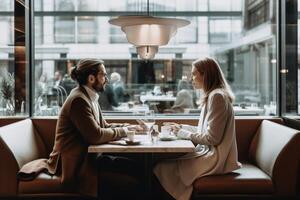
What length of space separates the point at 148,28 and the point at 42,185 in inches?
52.6

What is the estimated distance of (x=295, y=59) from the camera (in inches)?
153

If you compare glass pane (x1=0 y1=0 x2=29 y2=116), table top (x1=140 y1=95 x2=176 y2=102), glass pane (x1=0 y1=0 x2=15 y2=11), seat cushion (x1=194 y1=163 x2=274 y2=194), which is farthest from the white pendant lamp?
table top (x1=140 y1=95 x2=176 y2=102)

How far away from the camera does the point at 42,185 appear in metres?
2.80

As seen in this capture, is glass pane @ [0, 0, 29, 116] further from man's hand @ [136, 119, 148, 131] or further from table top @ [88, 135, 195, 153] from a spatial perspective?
table top @ [88, 135, 195, 153]

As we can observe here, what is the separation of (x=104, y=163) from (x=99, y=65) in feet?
2.34

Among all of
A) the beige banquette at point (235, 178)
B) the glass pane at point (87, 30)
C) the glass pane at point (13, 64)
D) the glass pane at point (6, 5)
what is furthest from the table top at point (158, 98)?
the beige banquette at point (235, 178)

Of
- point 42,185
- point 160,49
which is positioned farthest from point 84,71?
point 160,49

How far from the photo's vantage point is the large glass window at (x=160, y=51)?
17.1 ft

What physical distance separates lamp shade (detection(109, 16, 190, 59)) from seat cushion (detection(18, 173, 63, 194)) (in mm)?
1149

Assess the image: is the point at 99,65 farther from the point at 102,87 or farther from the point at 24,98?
the point at 24,98

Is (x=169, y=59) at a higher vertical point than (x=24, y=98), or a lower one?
higher

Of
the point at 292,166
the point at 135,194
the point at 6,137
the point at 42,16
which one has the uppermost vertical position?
the point at 42,16

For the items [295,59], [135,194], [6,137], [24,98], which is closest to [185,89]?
[295,59]

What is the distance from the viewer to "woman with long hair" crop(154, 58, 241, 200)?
2799 mm
